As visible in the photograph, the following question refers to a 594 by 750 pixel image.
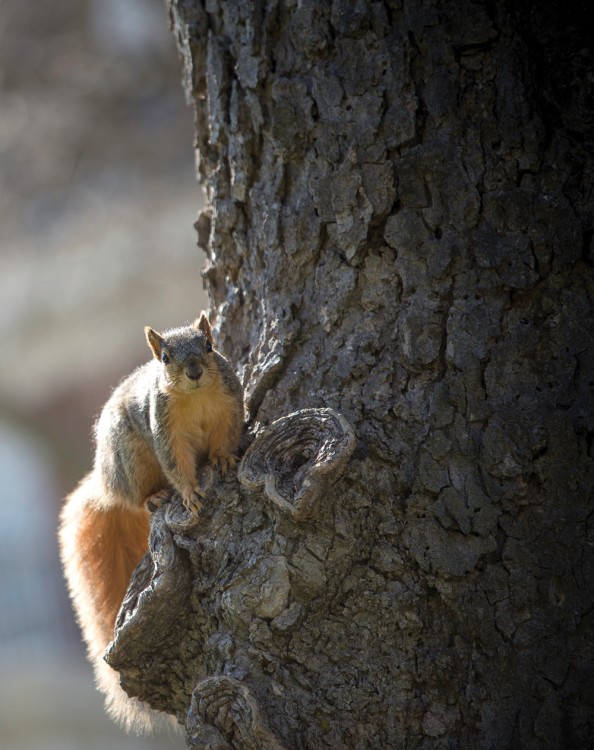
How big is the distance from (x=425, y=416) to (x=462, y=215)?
37 centimetres

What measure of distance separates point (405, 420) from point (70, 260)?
556 centimetres

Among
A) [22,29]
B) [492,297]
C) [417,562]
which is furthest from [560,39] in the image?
[22,29]

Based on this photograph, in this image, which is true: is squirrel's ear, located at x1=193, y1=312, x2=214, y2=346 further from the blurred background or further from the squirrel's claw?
the blurred background

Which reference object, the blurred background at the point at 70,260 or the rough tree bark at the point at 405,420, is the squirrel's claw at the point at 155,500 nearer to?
the rough tree bark at the point at 405,420

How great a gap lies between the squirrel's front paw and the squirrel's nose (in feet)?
0.85

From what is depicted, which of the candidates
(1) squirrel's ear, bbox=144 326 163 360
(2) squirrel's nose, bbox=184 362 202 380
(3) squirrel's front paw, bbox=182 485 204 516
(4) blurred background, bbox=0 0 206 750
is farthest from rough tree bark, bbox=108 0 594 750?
(4) blurred background, bbox=0 0 206 750

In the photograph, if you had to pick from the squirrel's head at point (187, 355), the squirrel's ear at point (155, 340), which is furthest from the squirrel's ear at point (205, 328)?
the squirrel's ear at point (155, 340)

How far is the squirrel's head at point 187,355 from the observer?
6.32ft

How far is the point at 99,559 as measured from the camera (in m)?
2.13

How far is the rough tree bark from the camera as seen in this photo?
1478 millimetres

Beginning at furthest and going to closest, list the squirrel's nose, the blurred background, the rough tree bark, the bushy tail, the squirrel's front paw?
the blurred background → the bushy tail → the squirrel's nose → the squirrel's front paw → the rough tree bark

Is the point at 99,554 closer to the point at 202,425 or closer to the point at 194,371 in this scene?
the point at 202,425

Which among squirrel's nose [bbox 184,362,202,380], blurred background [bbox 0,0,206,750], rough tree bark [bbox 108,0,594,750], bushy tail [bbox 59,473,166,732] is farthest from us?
blurred background [bbox 0,0,206,750]

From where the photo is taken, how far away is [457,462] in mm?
1576
